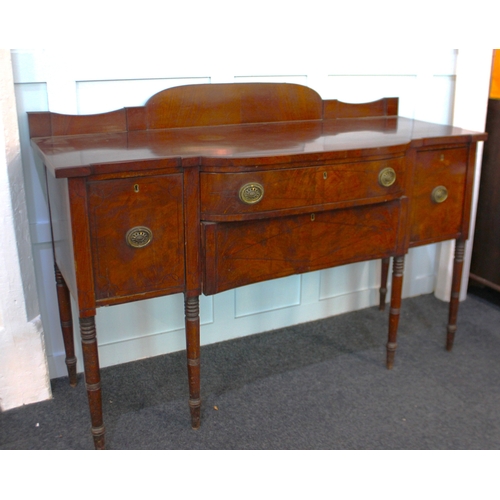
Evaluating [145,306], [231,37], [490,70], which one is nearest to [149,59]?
[231,37]

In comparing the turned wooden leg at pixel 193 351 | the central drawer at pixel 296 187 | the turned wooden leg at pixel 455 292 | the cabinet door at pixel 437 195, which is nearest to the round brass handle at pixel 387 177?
the central drawer at pixel 296 187

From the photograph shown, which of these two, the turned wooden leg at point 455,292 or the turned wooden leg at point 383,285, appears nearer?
the turned wooden leg at point 455,292

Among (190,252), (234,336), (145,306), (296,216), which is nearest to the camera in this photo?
(190,252)

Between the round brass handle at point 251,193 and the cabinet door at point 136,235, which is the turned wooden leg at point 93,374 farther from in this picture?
the round brass handle at point 251,193

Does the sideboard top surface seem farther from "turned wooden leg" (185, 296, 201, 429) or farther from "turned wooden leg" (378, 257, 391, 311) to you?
"turned wooden leg" (378, 257, 391, 311)

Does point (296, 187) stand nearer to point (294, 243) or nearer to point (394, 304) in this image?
point (294, 243)

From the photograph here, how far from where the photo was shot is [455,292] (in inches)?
109

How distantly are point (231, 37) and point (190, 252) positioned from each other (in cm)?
103

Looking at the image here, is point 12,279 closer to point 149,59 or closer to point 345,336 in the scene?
point 149,59

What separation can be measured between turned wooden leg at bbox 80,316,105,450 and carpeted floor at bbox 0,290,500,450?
0.12m

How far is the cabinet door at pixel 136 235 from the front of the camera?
1.79 meters

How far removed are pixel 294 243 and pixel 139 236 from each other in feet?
1.88

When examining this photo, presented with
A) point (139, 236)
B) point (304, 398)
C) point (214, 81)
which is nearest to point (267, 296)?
point (304, 398)

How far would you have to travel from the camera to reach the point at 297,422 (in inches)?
90.3
